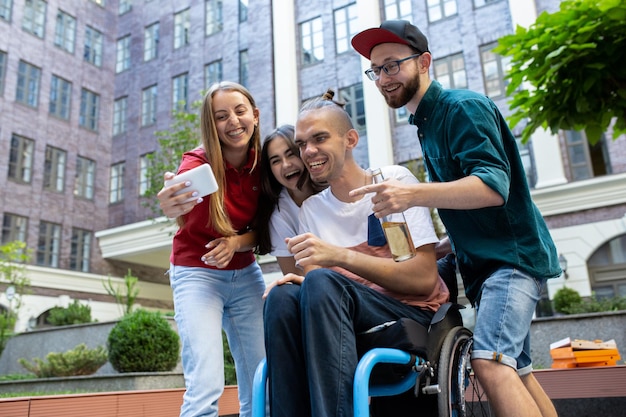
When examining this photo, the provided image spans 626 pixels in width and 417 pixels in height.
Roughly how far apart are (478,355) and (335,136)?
108cm

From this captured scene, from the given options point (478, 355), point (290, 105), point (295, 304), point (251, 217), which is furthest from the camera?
point (290, 105)

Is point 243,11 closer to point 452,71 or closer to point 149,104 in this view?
point 149,104

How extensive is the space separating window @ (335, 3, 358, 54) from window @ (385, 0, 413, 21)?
1.16 m

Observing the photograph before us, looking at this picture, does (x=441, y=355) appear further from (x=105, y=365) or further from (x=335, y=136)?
(x=105, y=365)

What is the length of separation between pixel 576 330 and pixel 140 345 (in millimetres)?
6333

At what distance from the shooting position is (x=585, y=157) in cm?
1509

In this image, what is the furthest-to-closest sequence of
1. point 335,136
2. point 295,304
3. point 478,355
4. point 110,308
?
point 110,308
point 335,136
point 478,355
point 295,304

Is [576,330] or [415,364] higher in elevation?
[576,330]

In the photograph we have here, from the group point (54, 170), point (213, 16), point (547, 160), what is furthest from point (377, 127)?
point (54, 170)

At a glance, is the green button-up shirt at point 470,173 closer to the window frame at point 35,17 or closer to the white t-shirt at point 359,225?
the white t-shirt at point 359,225

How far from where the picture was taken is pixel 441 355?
2.07m

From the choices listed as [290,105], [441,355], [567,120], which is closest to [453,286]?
[441,355]

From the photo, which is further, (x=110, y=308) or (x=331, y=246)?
(x=110, y=308)

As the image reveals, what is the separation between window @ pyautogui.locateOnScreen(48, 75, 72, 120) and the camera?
73.8ft
